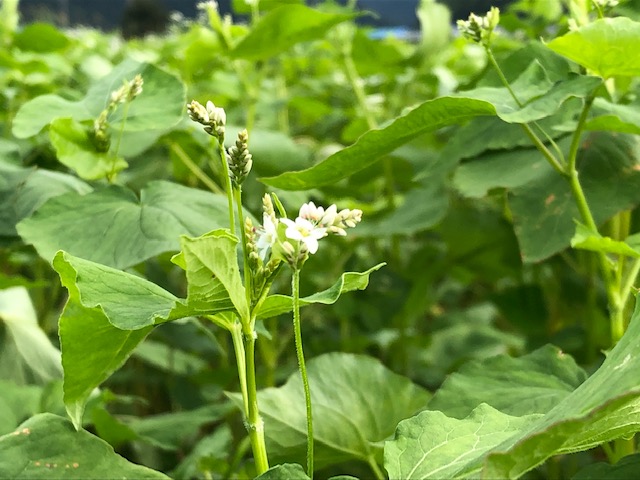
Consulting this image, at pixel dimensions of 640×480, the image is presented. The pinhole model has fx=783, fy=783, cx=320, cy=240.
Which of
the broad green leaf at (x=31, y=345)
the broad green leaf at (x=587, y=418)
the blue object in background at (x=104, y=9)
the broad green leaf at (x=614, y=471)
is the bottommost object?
the blue object in background at (x=104, y=9)

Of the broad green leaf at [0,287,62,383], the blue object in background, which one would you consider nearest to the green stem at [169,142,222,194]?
the broad green leaf at [0,287,62,383]

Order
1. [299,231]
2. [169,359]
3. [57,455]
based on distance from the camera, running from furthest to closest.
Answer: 1. [169,359]
2. [57,455]
3. [299,231]

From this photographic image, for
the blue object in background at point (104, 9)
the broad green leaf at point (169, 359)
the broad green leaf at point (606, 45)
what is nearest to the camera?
the broad green leaf at point (606, 45)

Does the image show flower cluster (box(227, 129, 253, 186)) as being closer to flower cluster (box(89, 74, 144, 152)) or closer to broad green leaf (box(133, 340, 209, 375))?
flower cluster (box(89, 74, 144, 152))

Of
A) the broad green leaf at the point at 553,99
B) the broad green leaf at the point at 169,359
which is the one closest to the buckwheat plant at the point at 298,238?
the broad green leaf at the point at 553,99

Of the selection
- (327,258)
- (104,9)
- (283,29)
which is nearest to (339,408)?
(283,29)

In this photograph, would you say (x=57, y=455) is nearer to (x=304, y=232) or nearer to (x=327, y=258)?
(x=304, y=232)

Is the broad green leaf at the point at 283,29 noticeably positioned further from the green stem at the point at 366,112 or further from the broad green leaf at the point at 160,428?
the broad green leaf at the point at 160,428

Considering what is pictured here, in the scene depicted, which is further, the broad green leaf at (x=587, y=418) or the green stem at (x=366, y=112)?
the green stem at (x=366, y=112)
